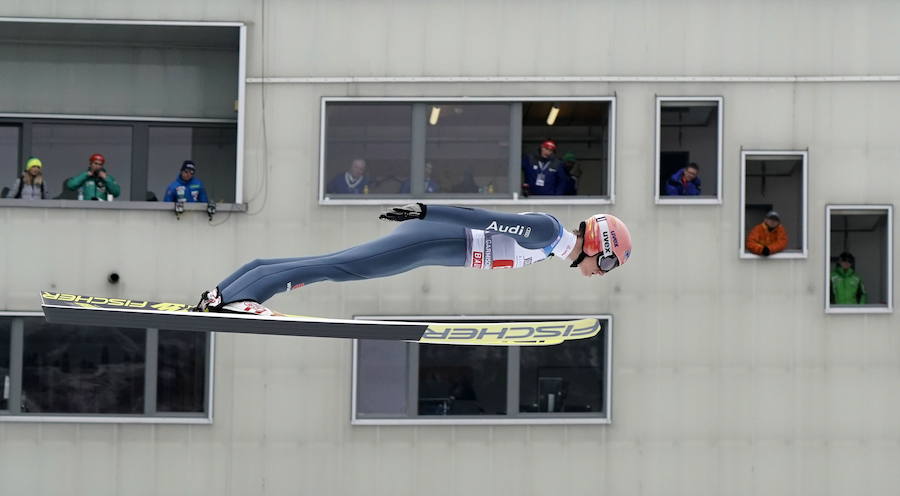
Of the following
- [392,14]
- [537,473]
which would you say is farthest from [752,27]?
[537,473]

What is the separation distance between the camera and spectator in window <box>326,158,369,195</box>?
16797 millimetres

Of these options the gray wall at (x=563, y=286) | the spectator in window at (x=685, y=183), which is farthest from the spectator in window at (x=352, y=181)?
the spectator in window at (x=685, y=183)

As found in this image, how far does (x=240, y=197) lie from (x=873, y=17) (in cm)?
804

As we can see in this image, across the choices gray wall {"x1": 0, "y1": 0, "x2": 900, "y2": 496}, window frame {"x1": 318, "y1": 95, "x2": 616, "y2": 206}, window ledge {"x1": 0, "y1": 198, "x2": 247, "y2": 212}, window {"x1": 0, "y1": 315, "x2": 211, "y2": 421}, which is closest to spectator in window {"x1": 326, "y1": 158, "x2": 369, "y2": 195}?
window frame {"x1": 318, "y1": 95, "x2": 616, "y2": 206}

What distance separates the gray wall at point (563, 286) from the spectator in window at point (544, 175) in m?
0.32

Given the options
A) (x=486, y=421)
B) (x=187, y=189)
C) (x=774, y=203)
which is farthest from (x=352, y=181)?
(x=774, y=203)

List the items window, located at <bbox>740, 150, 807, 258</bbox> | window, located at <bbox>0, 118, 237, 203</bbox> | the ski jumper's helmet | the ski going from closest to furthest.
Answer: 1. the ski
2. the ski jumper's helmet
3. window, located at <bbox>740, 150, 807, 258</bbox>
4. window, located at <bbox>0, 118, 237, 203</bbox>

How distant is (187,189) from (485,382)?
4.38 m

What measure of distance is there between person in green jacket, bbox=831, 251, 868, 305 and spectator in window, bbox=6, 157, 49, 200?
986cm

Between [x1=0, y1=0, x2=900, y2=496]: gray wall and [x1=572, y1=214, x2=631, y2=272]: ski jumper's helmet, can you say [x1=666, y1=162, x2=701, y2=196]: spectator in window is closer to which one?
[x1=0, y1=0, x2=900, y2=496]: gray wall

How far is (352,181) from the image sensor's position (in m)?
16.8

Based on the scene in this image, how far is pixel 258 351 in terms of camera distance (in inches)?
655

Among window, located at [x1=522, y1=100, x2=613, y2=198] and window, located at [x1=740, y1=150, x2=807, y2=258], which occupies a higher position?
window, located at [x1=522, y1=100, x2=613, y2=198]

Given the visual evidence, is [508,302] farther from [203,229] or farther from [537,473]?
[203,229]
